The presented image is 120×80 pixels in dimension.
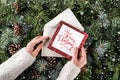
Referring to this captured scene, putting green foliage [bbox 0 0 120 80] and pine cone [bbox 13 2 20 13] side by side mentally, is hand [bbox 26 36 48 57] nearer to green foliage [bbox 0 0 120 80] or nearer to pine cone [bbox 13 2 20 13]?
green foliage [bbox 0 0 120 80]

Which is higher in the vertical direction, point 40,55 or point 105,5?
point 105,5

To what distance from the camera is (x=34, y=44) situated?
1765mm

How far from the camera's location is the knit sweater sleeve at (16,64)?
5.72 ft

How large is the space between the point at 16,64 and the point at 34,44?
12 centimetres

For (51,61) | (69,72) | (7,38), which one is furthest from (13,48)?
(69,72)

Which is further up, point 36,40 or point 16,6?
point 16,6

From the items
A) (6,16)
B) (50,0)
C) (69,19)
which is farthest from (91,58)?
(6,16)

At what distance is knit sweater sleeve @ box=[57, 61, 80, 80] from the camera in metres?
1.74

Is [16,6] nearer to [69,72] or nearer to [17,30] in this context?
[17,30]

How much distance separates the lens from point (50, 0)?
182 centimetres

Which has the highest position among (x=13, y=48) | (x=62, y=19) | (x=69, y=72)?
(x=62, y=19)

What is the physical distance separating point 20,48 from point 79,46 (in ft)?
Result: 0.90

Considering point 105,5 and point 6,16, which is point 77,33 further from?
point 6,16

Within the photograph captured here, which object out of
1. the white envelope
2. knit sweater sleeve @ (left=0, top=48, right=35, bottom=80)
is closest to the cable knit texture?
knit sweater sleeve @ (left=0, top=48, right=35, bottom=80)
